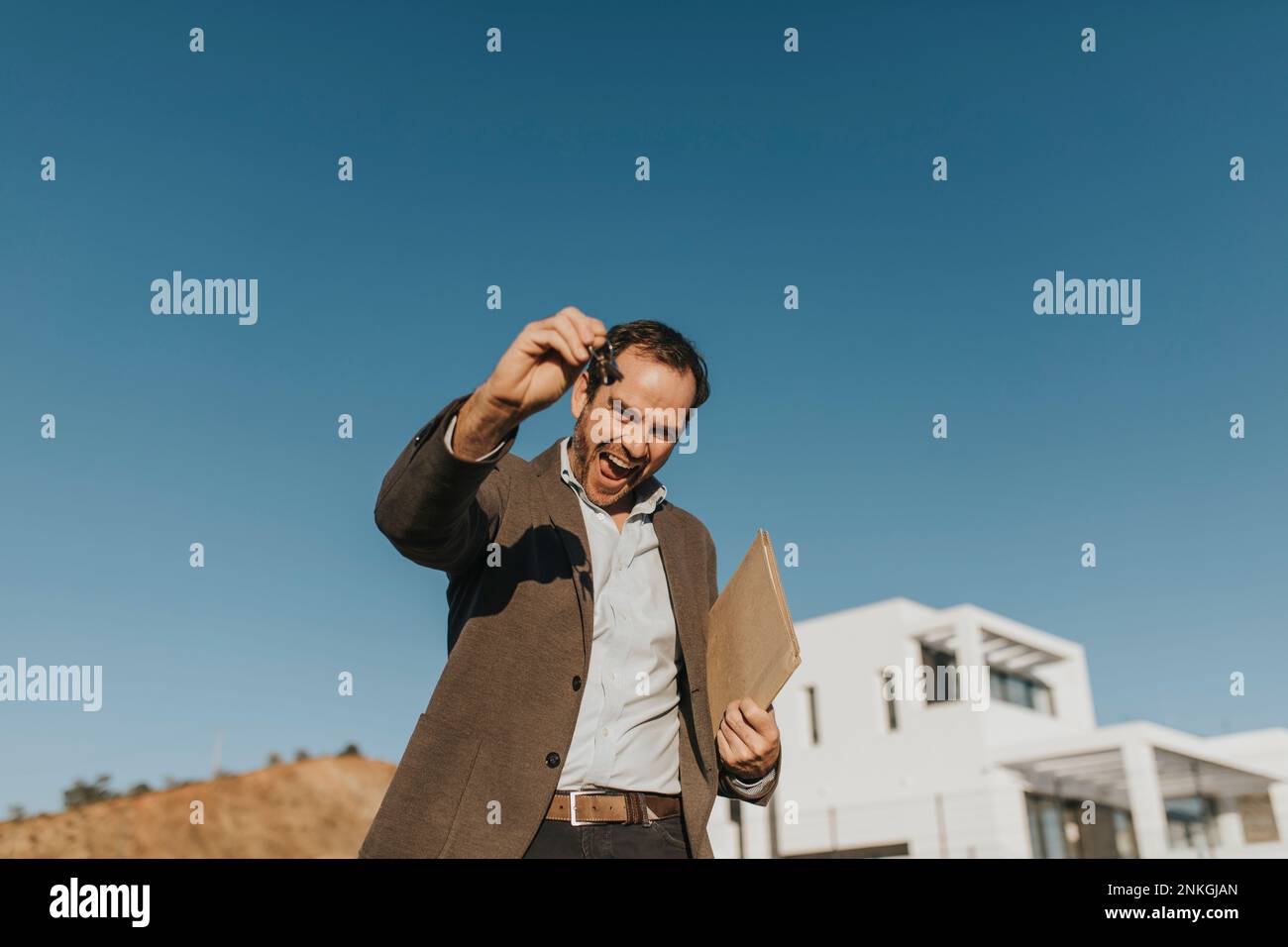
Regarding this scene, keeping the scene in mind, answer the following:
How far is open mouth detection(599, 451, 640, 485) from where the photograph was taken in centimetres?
291

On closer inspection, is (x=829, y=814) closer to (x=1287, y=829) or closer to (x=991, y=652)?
(x=991, y=652)

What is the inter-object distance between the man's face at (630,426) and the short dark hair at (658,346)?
0.09 ft

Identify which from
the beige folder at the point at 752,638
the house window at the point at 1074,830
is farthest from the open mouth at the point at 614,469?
the house window at the point at 1074,830

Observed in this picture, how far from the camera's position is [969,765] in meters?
33.6

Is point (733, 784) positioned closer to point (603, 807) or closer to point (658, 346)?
point (603, 807)

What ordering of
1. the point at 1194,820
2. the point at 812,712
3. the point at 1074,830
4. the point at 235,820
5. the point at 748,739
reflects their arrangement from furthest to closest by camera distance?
the point at 235,820
the point at 1194,820
the point at 812,712
the point at 1074,830
the point at 748,739

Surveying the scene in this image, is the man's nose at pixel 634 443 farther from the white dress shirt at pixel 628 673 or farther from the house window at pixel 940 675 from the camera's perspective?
the house window at pixel 940 675

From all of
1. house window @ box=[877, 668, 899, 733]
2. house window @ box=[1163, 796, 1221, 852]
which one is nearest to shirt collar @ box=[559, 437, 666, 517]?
house window @ box=[877, 668, 899, 733]

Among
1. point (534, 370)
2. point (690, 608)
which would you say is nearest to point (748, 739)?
point (690, 608)

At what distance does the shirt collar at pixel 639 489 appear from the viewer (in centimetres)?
297

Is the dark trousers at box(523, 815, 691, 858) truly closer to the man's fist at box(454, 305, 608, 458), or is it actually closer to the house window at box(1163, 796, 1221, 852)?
the man's fist at box(454, 305, 608, 458)

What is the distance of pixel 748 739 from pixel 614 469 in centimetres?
87

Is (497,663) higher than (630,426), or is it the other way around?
(630,426)
